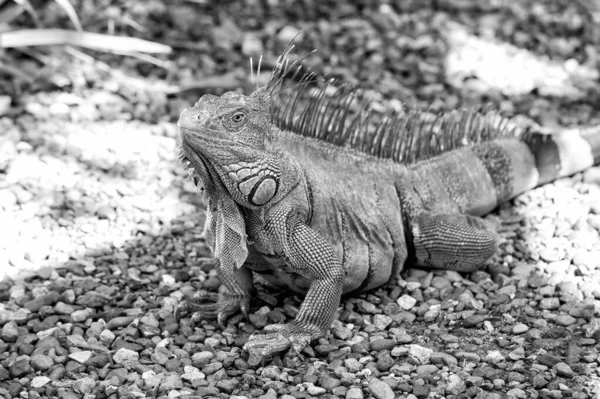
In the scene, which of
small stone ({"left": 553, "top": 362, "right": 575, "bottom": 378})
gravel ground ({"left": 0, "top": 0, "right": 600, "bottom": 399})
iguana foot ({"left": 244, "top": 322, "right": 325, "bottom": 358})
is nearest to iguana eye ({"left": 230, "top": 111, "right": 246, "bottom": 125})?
iguana foot ({"left": 244, "top": 322, "right": 325, "bottom": 358})

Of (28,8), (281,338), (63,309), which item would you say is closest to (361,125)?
(281,338)

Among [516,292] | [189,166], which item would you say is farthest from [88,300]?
[516,292]

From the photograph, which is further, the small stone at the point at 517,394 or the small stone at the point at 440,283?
the small stone at the point at 440,283

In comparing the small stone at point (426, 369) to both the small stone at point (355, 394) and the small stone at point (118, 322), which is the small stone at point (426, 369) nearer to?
the small stone at point (355, 394)

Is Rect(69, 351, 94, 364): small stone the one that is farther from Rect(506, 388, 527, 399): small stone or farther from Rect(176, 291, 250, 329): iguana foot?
Rect(506, 388, 527, 399): small stone

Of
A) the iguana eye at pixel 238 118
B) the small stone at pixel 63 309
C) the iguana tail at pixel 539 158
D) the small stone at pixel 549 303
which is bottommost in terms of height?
the small stone at pixel 549 303

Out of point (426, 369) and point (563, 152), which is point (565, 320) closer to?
point (426, 369)

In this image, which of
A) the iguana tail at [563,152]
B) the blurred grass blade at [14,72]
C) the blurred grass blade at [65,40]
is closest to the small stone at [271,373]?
the iguana tail at [563,152]
